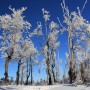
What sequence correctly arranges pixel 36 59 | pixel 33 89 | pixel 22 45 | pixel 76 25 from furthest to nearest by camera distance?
pixel 36 59
pixel 22 45
pixel 76 25
pixel 33 89

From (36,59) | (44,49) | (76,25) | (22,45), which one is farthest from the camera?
(36,59)

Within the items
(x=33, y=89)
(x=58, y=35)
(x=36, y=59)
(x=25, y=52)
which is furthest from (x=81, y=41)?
(x=36, y=59)

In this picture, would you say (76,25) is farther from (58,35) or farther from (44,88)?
(44,88)

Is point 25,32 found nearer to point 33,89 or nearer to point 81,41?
point 81,41

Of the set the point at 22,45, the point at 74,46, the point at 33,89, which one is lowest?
the point at 33,89

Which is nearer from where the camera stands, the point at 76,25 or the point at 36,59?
the point at 76,25

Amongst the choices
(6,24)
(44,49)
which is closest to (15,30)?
(6,24)

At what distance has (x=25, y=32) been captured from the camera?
43.9 m

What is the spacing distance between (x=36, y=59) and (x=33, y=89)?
3805 cm

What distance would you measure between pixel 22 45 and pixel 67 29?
11.8 metres

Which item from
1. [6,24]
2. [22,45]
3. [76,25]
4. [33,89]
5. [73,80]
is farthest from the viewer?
[22,45]

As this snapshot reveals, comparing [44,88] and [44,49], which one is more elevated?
[44,49]

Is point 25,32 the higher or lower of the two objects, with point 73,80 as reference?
higher

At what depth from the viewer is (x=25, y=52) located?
158 ft
